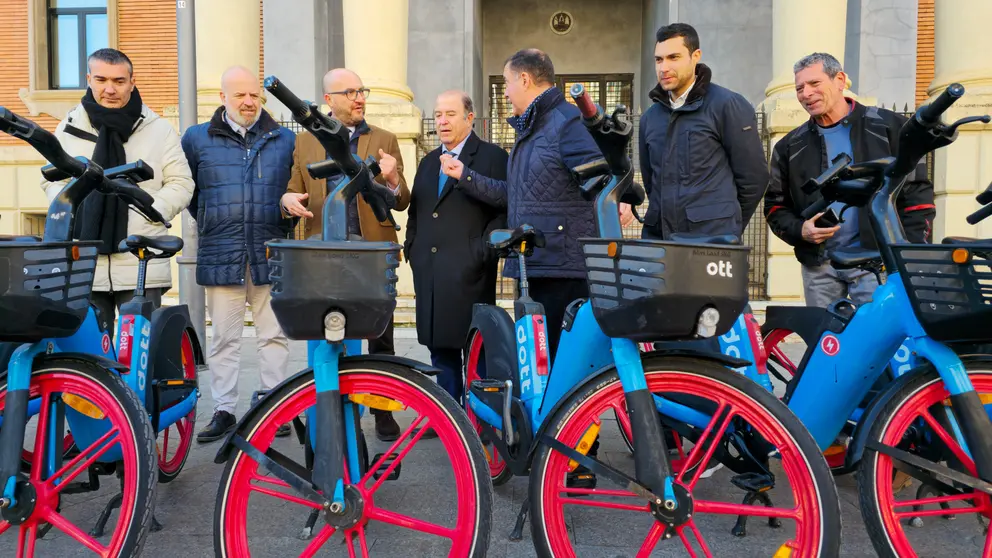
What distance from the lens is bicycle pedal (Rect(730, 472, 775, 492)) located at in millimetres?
2646

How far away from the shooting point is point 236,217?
14.0 ft

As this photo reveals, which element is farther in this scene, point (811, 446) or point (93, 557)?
point (93, 557)

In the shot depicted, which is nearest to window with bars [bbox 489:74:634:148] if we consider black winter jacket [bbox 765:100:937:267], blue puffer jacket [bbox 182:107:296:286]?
blue puffer jacket [bbox 182:107:296:286]

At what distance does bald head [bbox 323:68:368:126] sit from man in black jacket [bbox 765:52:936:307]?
7.55ft

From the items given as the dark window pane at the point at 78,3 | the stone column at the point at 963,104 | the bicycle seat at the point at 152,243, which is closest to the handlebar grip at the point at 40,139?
the bicycle seat at the point at 152,243

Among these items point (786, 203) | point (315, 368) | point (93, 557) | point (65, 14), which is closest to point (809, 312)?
point (786, 203)

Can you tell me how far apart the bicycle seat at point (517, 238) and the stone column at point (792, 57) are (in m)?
7.14

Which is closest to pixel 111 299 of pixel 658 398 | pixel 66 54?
pixel 658 398

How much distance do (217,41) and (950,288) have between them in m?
9.91

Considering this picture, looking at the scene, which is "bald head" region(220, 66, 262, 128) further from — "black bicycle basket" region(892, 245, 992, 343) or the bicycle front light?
"black bicycle basket" region(892, 245, 992, 343)

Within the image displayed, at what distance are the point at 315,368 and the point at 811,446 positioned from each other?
4.72ft

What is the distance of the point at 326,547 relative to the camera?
113 inches

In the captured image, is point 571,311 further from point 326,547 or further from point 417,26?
point 417,26

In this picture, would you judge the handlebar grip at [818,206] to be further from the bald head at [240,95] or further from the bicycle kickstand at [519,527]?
the bald head at [240,95]
